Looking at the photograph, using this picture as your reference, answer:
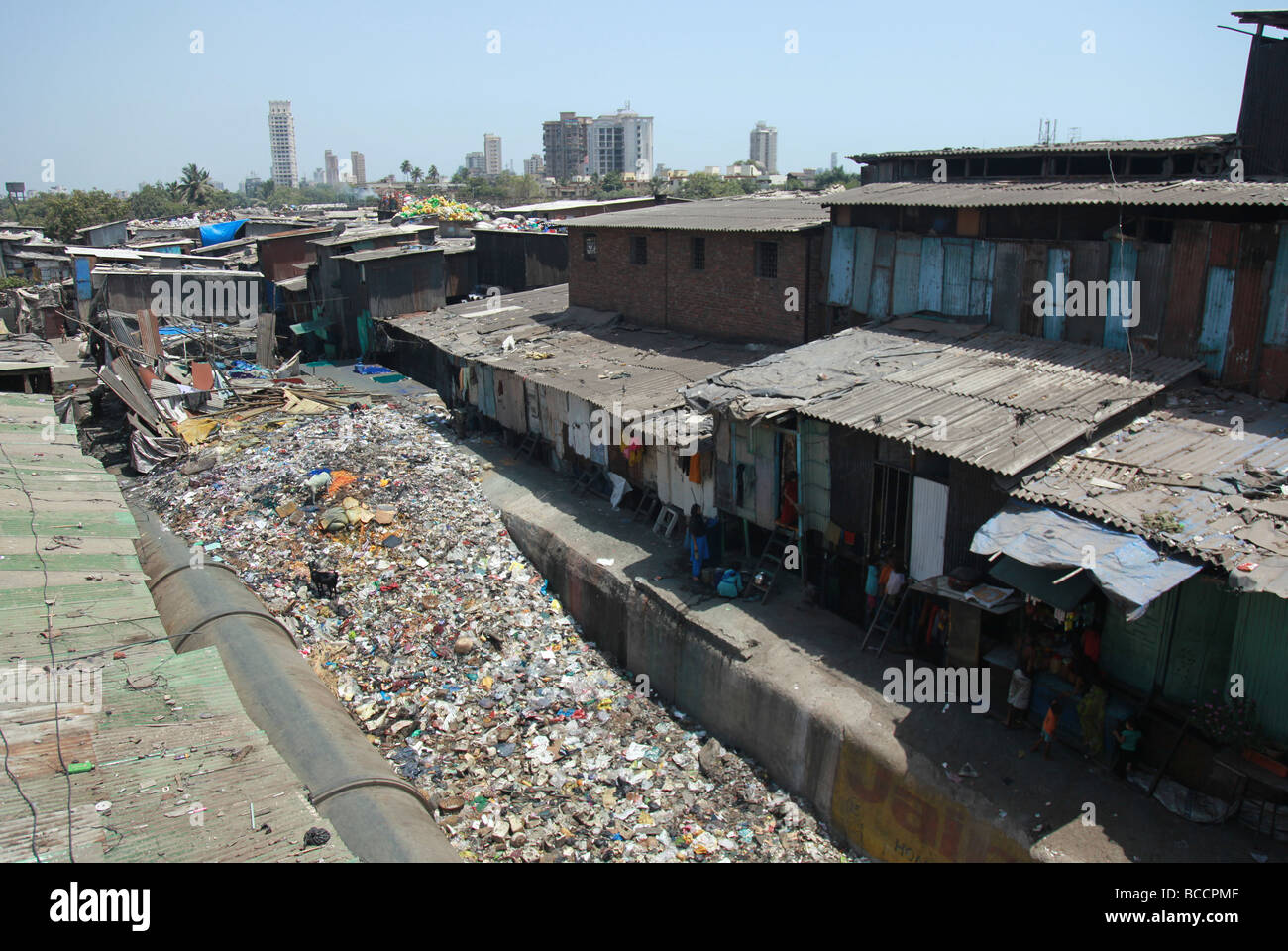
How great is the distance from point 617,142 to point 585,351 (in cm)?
11375

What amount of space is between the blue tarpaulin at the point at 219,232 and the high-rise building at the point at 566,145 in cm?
8130

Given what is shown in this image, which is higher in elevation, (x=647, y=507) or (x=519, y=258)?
(x=519, y=258)

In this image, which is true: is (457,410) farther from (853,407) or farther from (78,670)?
(78,670)

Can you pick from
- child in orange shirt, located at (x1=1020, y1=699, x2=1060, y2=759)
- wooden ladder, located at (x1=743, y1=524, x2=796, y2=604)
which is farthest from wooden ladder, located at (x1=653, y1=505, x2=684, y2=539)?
child in orange shirt, located at (x1=1020, y1=699, x2=1060, y2=759)

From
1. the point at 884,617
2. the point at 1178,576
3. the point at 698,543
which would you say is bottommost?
the point at 884,617

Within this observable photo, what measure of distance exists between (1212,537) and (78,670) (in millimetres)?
9157

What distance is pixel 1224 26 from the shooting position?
11.5 m

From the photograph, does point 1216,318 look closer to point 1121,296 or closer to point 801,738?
point 1121,296

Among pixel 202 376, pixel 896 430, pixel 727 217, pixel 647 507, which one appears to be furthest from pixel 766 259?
pixel 202 376

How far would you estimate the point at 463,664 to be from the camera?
470 inches

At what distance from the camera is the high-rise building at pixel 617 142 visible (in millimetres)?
121062

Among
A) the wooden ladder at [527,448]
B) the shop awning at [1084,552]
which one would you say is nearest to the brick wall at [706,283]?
the wooden ladder at [527,448]

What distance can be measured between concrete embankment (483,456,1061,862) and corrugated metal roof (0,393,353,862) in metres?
5.60

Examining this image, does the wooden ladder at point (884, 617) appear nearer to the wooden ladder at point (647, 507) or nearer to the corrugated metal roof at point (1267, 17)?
the wooden ladder at point (647, 507)
